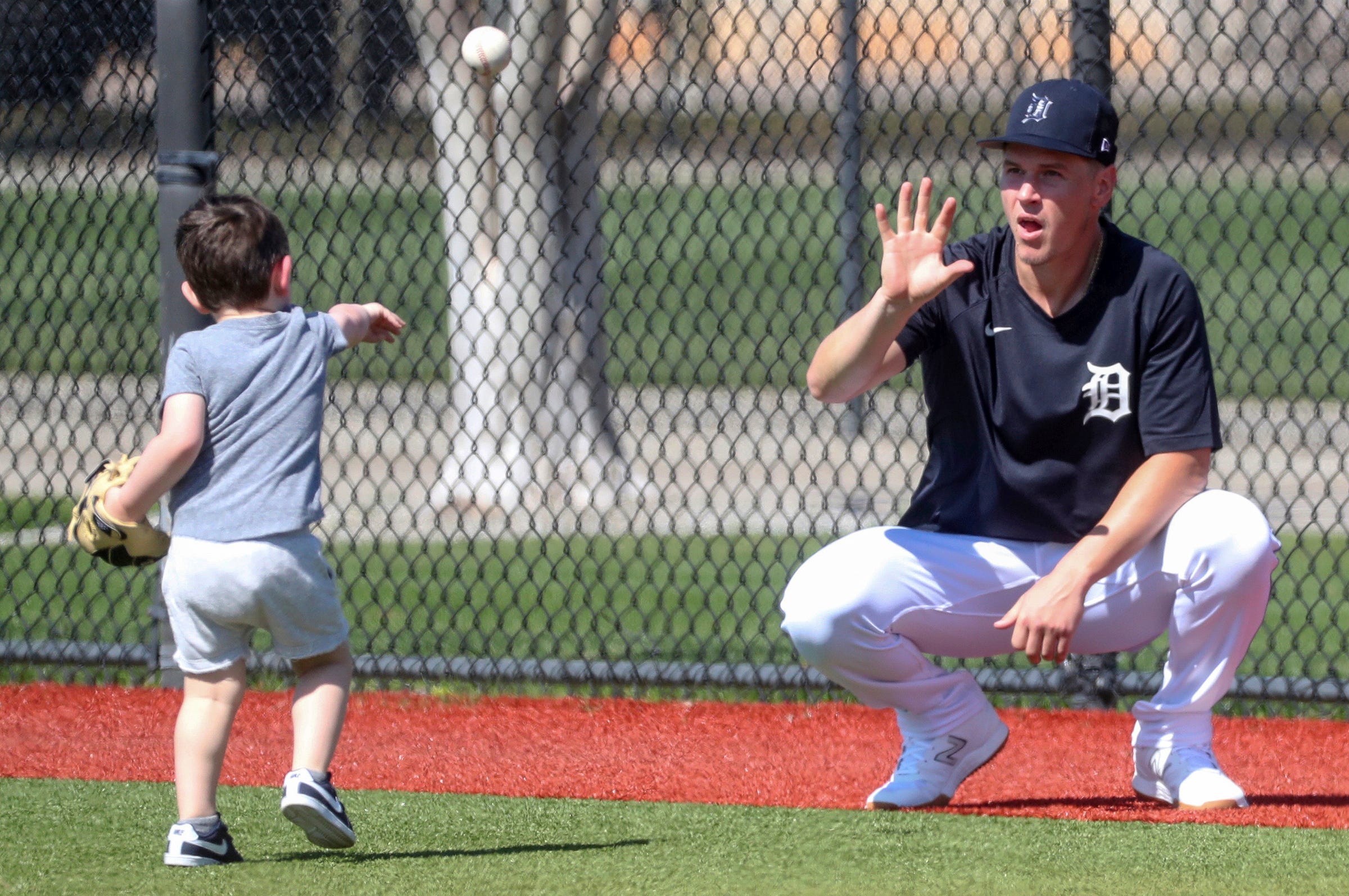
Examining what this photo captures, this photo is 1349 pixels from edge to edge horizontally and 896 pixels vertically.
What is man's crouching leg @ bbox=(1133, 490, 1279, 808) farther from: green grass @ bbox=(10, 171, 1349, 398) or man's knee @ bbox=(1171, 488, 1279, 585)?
green grass @ bbox=(10, 171, 1349, 398)

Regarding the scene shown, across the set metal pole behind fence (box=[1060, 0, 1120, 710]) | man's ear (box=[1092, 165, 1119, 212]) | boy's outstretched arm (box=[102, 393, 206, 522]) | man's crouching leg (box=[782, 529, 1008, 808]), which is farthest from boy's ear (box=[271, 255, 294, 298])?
metal pole behind fence (box=[1060, 0, 1120, 710])

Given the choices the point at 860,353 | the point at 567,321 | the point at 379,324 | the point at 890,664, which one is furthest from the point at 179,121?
the point at 567,321

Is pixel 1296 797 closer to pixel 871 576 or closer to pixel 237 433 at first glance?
pixel 871 576

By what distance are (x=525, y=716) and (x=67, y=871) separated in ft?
5.70

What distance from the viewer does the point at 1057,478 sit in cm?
315

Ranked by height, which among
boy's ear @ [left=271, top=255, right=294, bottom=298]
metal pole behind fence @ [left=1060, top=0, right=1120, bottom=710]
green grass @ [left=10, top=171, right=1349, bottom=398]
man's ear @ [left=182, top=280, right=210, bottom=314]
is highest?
metal pole behind fence @ [left=1060, top=0, right=1120, bottom=710]

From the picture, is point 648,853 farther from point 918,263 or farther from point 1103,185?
point 1103,185

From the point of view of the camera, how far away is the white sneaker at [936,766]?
3227 mm

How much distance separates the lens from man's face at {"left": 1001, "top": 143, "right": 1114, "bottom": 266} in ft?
10.1

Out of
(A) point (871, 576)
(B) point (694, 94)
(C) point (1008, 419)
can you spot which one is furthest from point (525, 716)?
(B) point (694, 94)

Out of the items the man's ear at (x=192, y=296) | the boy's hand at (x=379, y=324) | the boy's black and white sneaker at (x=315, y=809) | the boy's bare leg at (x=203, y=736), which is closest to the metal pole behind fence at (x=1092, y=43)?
the boy's hand at (x=379, y=324)

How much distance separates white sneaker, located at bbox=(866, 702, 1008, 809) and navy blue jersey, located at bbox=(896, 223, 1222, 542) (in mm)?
397

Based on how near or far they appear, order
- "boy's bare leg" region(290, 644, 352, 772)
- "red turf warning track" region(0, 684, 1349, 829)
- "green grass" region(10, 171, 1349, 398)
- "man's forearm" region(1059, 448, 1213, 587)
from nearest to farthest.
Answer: "boy's bare leg" region(290, 644, 352, 772) < "man's forearm" region(1059, 448, 1213, 587) < "red turf warning track" region(0, 684, 1349, 829) < "green grass" region(10, 171, 1349, 398)

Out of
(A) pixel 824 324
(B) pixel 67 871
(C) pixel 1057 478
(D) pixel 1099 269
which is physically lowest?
(A) pixel 824 324
